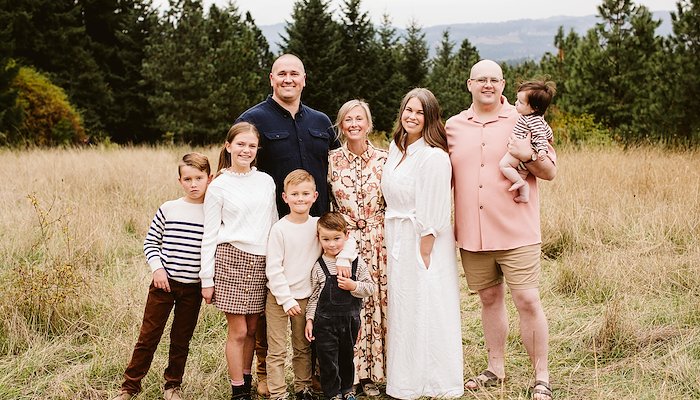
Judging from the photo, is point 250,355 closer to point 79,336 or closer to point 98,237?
point 79,336

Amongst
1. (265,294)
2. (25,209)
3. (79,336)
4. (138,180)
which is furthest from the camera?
(138,180)

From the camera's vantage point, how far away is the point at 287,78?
391 centimetres

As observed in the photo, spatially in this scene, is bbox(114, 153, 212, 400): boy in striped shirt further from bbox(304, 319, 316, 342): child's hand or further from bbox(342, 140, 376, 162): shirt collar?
bbox(342, 140, 376, 162): shirt collar

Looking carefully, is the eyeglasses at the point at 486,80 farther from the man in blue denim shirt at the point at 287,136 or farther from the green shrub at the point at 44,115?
the green shrub at the point at 44,115

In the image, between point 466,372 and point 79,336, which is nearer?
point 466,372

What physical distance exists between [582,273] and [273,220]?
3244 mm

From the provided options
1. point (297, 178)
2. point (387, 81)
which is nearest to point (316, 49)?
point (387, 81)

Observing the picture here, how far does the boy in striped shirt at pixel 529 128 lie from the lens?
3.42 m

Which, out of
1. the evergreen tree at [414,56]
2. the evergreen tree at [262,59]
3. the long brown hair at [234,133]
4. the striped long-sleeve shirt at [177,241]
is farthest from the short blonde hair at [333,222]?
the evergreen tree at [414,56]

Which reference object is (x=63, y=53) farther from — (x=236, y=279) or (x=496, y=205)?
(x=496, y=205)

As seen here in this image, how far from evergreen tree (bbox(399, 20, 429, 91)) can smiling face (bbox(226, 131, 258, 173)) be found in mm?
24133

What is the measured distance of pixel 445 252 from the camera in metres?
3.72

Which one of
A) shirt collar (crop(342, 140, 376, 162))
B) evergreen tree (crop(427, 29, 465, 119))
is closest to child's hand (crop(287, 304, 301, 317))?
shirt collar (crop(342, 140, 376, 162))

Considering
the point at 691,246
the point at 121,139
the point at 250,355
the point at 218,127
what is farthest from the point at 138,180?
the point at 121,139
